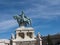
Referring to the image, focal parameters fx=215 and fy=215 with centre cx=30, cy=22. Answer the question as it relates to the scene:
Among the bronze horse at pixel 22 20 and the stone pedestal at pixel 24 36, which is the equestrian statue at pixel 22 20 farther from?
the stone pedestal at pixel 24 36

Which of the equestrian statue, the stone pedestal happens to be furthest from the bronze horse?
the stone pedestal

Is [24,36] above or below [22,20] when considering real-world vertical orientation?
below

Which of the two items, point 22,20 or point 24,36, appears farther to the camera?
point 22,20

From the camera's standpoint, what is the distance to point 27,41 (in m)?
60.8

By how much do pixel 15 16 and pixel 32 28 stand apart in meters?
6.88

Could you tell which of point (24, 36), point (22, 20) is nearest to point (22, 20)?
point (22, 20)

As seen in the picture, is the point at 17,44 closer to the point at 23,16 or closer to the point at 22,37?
the point at 22,37

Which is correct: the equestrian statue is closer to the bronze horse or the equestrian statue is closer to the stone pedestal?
the bronze horse

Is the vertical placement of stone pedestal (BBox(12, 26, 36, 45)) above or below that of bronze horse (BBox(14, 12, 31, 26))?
below

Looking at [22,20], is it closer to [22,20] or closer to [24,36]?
[22,20]

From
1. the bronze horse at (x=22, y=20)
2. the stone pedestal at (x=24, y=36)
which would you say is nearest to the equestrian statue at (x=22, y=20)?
the bronze horse at (x=22, y=20)

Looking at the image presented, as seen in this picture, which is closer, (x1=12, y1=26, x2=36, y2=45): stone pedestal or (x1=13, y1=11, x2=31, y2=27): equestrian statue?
(x1=12, y1=26, x2=36, y2=45): stone pedestal

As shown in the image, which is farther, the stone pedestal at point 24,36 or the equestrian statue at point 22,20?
the equestrian statue at point 22,20

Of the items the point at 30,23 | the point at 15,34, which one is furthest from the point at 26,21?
the point at 15,34
